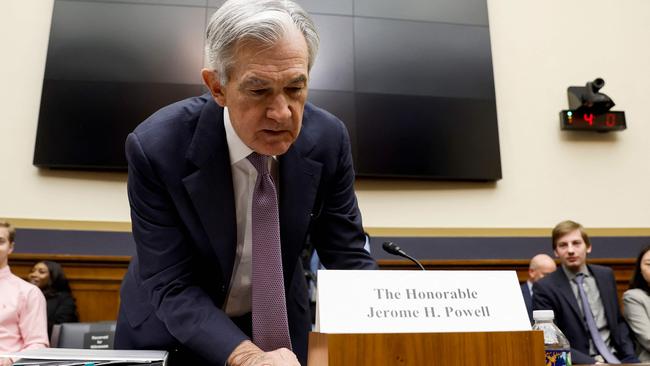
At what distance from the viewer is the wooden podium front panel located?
68cm

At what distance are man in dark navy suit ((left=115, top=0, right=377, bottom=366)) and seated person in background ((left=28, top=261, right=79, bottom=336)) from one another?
2.40 metres

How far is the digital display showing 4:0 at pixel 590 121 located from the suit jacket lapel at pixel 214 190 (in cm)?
372

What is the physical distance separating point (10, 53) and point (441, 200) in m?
3.19

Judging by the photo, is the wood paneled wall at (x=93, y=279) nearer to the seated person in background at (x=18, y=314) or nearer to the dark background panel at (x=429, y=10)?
the seated person in background at (x=18, y=314)

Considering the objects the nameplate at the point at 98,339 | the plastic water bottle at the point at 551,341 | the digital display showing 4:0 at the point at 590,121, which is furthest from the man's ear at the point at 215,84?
the digital display showing 4:0 at the point at 590,121

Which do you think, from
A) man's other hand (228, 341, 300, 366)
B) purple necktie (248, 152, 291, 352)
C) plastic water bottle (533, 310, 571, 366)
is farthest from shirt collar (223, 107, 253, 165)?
plastic water bottle (533, 310, 571, 366)

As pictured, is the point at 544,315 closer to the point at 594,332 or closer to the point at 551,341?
the point at 551,341

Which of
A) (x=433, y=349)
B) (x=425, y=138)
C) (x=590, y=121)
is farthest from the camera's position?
(x=590, y=121)

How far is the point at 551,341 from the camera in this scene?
4.09ft

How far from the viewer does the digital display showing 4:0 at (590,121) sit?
162 inches

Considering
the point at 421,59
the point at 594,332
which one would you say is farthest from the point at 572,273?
the point at 421,59

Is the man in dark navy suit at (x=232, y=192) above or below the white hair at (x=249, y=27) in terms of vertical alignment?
below

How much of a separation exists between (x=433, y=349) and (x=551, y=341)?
688mm

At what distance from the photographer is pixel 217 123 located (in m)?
1.04
